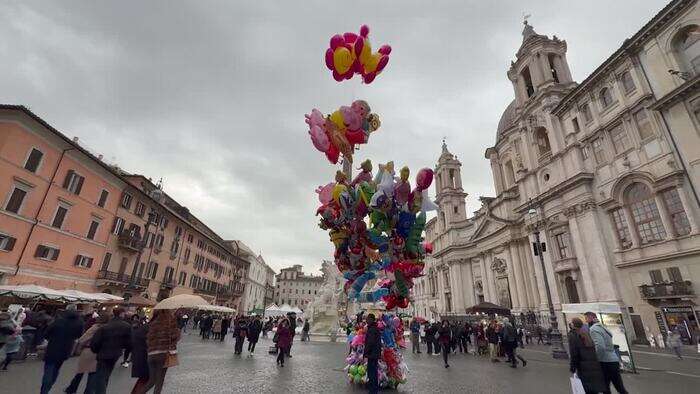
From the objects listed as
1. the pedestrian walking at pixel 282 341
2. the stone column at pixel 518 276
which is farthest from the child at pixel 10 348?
the stone column at pixel 518 276

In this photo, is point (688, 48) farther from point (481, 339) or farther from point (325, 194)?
point (325, 194)

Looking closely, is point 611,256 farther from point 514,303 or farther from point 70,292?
point 70,292

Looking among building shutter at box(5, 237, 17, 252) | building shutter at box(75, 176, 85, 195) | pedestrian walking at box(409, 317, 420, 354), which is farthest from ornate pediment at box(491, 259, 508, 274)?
building shutter at box(5, 237, 17, 252)

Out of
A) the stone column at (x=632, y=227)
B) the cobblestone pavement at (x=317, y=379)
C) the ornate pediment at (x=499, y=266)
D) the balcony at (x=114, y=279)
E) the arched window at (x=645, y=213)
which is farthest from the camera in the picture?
the ornate pediment at (x=499, y=266)

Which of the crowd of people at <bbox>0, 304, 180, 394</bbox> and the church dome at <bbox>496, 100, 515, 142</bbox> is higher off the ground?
the church dome at <bbox>496, 100, 515, 142</bbox>

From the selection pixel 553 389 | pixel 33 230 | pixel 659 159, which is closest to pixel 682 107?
pixel 659 159

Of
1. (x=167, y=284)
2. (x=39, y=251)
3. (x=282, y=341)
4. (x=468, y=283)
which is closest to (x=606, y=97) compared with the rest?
(x=468, y=283)

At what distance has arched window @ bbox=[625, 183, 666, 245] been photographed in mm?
19616

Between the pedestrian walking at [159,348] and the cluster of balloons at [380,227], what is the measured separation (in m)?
4.17

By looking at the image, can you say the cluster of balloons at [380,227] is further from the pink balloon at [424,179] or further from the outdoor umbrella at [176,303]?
the outdoor umbrella at [176,303]

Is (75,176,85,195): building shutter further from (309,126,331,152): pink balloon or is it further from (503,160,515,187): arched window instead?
(503,160,515,187): arched window

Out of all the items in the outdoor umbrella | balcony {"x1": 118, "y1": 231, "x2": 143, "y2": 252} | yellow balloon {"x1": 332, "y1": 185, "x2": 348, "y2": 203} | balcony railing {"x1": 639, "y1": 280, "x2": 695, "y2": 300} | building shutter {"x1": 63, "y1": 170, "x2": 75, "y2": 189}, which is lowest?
the outdoor umbrella

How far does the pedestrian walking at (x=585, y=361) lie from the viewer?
5602 mm

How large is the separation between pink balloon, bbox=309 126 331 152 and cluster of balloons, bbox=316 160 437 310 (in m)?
0.86
